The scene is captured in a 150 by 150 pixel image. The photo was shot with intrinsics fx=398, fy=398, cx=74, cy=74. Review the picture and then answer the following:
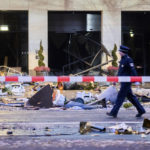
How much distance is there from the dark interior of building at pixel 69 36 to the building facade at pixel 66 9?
44.3 inches

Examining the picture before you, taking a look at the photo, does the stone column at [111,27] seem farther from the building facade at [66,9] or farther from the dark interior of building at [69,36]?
the dark interior of building at [69,36]

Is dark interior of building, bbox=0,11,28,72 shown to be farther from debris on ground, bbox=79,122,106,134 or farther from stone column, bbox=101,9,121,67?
debris on ground, bbox=79,122,106,134

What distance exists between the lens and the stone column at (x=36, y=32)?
1147 inches

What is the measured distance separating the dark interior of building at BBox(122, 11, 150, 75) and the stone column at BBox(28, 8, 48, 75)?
6.45 metres

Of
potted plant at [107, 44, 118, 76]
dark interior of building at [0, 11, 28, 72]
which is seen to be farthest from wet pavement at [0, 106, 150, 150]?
dark interior of building at [0, 11, 28, 72]

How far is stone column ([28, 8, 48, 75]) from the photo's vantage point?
29.1 meters

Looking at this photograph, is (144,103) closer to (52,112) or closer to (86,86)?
(52,112)

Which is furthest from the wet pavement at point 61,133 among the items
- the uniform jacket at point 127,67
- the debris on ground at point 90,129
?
the uniform jacket at point 127,67

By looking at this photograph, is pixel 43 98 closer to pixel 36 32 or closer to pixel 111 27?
pixel 36 32

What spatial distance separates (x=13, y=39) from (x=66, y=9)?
5.07 meters

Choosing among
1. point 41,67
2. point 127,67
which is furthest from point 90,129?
point 41,67

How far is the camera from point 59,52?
31391 millimetres

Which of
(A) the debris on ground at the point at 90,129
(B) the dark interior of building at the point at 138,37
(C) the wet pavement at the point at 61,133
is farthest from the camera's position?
(B) the dark interior of building at the point at 138,37

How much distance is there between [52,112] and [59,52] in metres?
20.9
